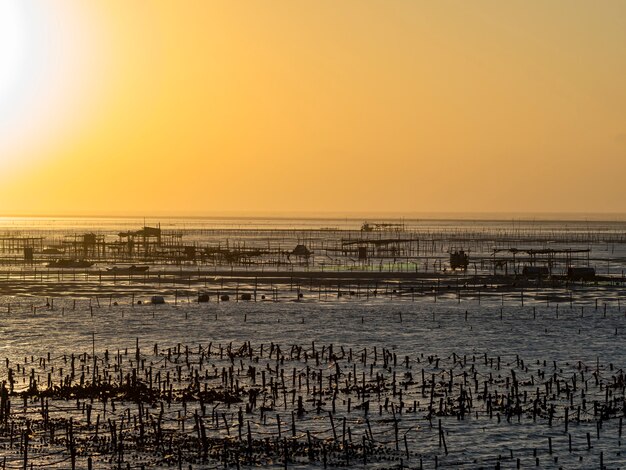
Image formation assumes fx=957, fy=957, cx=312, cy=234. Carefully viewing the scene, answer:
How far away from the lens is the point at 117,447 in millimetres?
28578

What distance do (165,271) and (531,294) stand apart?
43122mm

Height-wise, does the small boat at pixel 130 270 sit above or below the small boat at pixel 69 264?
below

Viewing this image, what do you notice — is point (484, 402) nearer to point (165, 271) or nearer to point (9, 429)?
point (9, 429)

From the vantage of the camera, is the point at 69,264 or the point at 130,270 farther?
the point at 69,264

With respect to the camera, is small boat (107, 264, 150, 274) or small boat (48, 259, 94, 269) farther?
small boat (48, 259, 94, 269)

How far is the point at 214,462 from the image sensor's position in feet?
90.5

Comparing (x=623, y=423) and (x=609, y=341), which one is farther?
(x=609, y=341)

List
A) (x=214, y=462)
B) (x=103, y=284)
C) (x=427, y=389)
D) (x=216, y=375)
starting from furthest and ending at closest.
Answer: (x=103, y=284) < (x=216, y=375) < (x=427, y=389) < (x=214, y=462)

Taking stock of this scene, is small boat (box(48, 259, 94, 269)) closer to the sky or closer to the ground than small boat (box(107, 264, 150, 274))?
closer to the sky

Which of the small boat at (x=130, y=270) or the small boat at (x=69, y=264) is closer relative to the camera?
the small boat at (x=130, y=270)

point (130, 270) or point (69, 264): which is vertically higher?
point (69, 264)

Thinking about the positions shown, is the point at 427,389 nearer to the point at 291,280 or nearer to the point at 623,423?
the point at 623,423

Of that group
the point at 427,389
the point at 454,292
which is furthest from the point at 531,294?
the point at 427,389

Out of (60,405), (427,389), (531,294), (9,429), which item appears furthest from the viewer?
(531,294)
